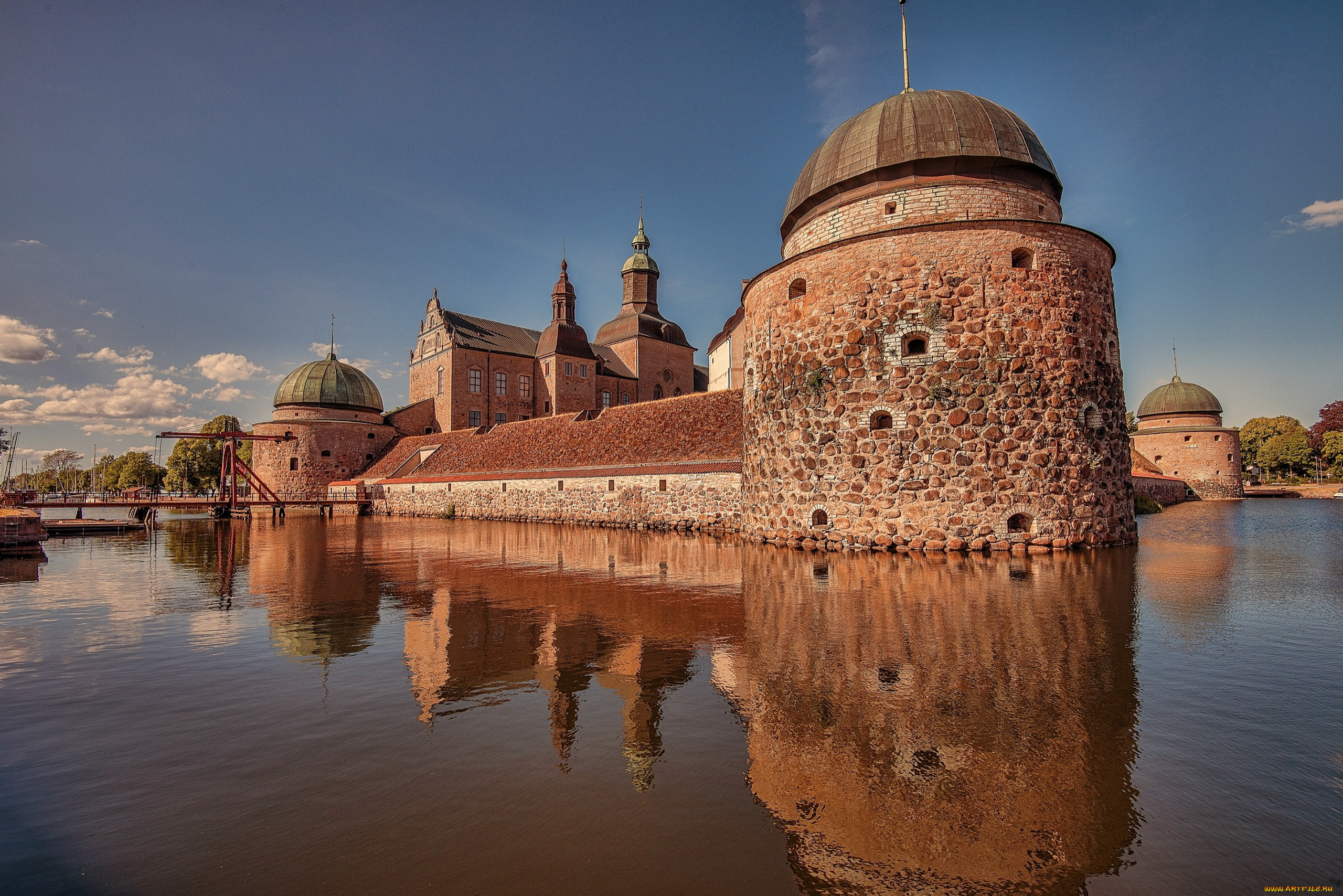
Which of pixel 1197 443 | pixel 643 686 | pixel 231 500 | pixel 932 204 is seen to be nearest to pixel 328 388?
pixel 231 500

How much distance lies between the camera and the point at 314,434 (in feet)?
125

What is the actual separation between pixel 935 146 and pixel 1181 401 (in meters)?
32.4

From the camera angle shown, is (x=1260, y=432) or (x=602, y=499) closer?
(x=602, y=499)

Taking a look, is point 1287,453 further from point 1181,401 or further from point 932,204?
point 932,204

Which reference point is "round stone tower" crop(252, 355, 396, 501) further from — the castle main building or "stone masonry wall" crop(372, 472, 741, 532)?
the castle main building

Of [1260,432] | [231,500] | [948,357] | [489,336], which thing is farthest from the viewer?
[1260,432]

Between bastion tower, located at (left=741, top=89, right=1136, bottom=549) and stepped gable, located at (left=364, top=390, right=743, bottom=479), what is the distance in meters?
4.58

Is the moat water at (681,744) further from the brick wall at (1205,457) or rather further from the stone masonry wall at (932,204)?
the brick wall at (1205,457)

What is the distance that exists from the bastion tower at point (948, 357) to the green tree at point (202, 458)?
205ft

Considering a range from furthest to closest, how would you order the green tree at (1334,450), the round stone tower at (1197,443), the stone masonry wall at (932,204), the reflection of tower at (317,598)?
the green tree at (1334,450) → the round stone tower at (1197,443) → the stone masonry wall at (932,204) → the reflection of tower at (317,598)

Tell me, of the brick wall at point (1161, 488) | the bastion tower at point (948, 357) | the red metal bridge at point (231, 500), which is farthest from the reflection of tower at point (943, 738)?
the red metal bridge at point (231, 500)

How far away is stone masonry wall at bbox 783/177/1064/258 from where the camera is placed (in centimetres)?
1376

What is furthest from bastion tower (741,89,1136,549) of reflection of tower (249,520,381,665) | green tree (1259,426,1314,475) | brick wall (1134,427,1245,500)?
green tree (1259,426,1314,475)

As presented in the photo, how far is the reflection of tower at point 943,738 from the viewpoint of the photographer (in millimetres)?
2605
